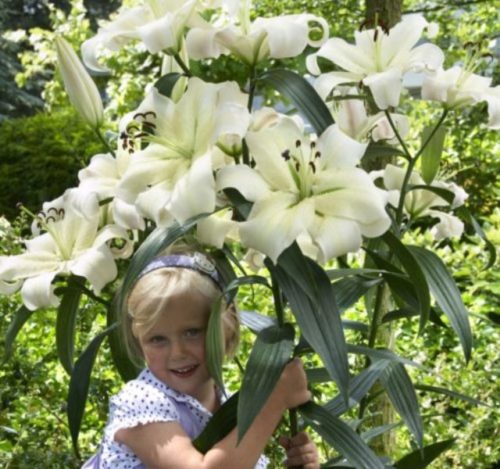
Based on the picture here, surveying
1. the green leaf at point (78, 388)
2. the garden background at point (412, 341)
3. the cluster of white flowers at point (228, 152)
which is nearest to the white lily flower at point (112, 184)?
the cluster of white flowers at point (228, 152)

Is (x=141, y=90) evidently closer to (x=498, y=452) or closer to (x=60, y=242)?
(x=498, y=452)

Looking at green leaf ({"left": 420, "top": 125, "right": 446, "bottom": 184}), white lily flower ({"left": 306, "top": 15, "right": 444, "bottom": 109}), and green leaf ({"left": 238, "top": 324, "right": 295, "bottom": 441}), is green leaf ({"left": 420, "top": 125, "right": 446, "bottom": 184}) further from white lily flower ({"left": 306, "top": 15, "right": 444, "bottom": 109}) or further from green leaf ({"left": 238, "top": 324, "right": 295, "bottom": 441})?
green leaf ({"left": 238, "top": 324, "right": 295, "bottom": 441})

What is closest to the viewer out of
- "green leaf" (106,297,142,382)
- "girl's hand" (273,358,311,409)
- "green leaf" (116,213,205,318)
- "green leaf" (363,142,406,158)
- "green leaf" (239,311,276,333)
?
"green leaf" (116,213,205,318)

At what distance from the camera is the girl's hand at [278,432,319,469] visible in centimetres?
179

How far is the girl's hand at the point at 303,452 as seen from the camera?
5.87 feet

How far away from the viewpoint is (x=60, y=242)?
1778 millimetres

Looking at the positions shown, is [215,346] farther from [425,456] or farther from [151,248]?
[425,456]

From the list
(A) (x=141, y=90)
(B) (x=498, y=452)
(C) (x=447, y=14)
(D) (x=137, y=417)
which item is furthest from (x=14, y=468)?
(A) (x=141, y=90)

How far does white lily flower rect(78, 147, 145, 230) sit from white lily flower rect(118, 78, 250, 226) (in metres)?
0.15

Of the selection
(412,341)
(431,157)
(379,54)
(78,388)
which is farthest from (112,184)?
(412,341)

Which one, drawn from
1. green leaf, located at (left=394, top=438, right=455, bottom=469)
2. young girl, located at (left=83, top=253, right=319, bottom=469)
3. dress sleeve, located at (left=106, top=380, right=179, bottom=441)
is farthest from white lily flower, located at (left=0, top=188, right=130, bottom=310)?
green leaf, located at (left=394, top=438, right=455, bottom=469)

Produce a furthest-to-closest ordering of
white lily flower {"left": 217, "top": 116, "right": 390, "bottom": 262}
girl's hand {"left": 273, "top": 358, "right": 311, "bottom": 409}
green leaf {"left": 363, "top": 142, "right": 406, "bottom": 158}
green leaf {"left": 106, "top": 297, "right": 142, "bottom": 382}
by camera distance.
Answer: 1. green leaf {"left": 106, "top": 297, "right": 142, "bottom": 382}
2. green leaf {"left": 363, "top": 142, "right": 406, "bottom": 158}
3. girl's hand {"left": 273, "top": 358, "right": 311, "bottom": 409}
4. white lily flower {"left": 217, "top": 116, "right": 390, "bottom": 262}

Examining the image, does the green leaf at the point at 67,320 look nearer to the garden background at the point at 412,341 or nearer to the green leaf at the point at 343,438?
the garden background at the point at 412,341

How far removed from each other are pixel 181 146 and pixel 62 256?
418 mm
